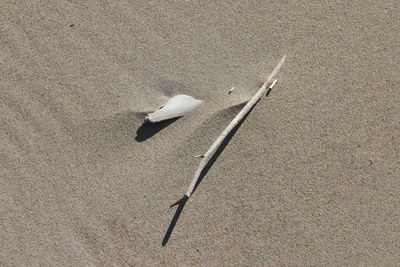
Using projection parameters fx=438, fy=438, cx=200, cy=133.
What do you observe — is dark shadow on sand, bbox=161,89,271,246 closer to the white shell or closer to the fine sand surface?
the fine sand surface

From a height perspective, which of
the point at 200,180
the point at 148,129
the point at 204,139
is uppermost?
the point at 148,129

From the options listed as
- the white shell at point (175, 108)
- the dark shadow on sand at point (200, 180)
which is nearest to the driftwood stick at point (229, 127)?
the dark shadow on sand at point (200, 180)

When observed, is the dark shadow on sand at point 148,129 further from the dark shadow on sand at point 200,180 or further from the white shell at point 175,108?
the dark shadow on sand at point 200,180

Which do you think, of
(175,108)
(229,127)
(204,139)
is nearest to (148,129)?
(175,108)

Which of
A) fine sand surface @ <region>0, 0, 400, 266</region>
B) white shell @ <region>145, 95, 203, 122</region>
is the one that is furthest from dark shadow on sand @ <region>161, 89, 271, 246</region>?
white shell @ <region>145, 95, 203, 122</region>

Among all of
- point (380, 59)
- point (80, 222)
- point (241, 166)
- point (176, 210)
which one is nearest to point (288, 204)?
point (241, 166)

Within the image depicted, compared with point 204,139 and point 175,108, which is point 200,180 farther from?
point 175,108

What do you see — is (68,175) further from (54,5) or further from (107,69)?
(54,5)
